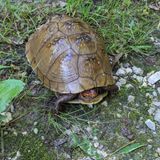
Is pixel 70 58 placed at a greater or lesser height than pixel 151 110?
greater

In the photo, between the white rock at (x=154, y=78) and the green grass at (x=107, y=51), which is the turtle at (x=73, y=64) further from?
the white rock at (x=154, y=78)

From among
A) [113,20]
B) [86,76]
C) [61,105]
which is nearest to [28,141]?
[61,105]

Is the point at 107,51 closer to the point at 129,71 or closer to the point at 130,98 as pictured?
the point at 129,71

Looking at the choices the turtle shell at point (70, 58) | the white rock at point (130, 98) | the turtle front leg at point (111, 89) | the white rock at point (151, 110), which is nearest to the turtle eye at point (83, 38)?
the turtle shell at point (70, 58)

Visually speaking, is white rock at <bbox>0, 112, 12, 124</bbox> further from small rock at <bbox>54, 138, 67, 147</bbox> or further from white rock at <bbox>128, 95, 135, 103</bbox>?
white rock at <bbox>128, 95, 135, 103</bbox>

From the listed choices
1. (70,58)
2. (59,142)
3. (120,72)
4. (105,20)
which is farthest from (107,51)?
(59,142)

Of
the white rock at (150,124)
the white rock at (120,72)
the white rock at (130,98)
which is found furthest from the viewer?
the white rock at (120,72)

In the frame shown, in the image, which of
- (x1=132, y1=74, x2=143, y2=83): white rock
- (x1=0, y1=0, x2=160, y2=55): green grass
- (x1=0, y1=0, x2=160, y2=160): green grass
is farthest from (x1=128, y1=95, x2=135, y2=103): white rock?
(x1=0, y1=0, x2=160, y2=55): green grass

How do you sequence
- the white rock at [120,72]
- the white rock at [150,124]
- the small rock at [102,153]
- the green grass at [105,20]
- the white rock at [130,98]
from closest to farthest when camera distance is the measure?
the small rock at [102,153], the white rock at [150,124], the white rock at [130,98], the white rock at [120,72], the green grass at [105,20]
